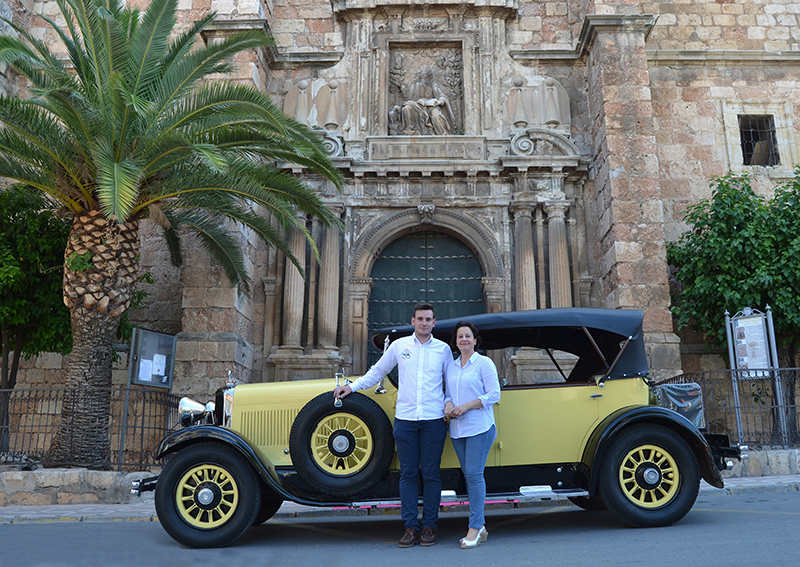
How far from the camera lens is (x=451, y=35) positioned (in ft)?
47.8

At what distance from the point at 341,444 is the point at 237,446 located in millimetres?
781

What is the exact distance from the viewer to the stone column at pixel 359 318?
13.1 meters

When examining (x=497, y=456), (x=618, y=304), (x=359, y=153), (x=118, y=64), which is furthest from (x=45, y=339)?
(x=618, y=304)

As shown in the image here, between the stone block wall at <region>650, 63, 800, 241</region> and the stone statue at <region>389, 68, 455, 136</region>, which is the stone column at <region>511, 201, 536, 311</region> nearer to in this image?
the stone statue at <region>389, 68, 455, 136</region>

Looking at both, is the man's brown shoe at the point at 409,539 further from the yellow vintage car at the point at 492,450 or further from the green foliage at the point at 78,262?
the green foliage at the point at 78,262

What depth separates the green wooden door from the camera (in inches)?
538

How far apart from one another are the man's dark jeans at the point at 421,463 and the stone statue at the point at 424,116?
975cm

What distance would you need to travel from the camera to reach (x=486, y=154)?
545 inches

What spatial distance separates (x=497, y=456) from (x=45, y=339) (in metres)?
8.27

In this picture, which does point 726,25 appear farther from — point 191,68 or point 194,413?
point 194,413

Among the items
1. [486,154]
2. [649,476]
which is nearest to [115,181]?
[649,476]

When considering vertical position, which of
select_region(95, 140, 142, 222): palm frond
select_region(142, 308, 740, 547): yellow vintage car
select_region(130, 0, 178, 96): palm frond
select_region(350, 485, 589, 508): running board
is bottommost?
select_region(350, 485, 589, 508): running board

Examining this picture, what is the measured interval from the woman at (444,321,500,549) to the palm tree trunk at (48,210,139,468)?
5928 millimetres

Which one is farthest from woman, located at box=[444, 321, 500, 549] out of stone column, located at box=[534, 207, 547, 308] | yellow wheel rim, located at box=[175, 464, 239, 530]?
stone column, located at box=[534, 207, 547, 308]
